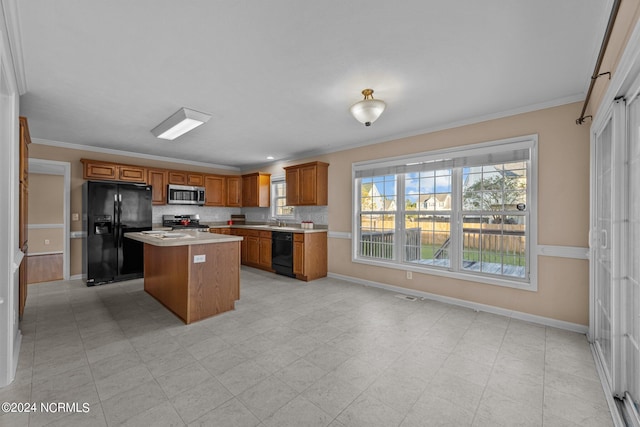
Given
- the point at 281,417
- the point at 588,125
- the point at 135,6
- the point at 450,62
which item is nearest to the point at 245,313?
the point at 281,417

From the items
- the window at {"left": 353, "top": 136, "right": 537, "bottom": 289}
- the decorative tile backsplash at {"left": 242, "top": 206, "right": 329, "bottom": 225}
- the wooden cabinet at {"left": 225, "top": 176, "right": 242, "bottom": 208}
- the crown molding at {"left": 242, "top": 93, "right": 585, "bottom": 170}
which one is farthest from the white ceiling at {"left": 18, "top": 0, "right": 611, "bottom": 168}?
the wooden cabinet at {"left": 225, "top": 176, "right": 242, "bottom": 208}

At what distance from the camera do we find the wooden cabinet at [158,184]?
18.6ft

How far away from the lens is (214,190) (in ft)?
22.1

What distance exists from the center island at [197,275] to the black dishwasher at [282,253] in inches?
68.1

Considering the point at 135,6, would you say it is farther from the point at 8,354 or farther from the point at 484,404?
the point at 484,404

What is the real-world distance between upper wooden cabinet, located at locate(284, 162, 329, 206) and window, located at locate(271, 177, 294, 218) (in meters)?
A: 0.92

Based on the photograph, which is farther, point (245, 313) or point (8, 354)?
point (245, 313)

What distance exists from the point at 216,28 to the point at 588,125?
3.56 metres

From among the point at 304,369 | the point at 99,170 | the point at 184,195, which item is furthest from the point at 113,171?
the point at 304,369

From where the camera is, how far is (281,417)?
166 cm

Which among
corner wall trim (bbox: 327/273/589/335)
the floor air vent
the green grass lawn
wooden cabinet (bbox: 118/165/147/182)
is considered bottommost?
the floor air vent

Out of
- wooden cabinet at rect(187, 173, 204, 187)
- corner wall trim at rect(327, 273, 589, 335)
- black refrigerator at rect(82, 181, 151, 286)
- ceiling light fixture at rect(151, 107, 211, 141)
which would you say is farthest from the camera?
wooden cabinet at rect(187, 173, 204, 187)

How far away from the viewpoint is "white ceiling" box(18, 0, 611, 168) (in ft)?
5.61

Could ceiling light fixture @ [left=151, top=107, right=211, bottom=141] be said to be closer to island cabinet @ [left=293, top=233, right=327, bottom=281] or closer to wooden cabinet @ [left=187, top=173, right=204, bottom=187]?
wooden cabinet @ [left=187, top=173, right=204, bottom=187]
